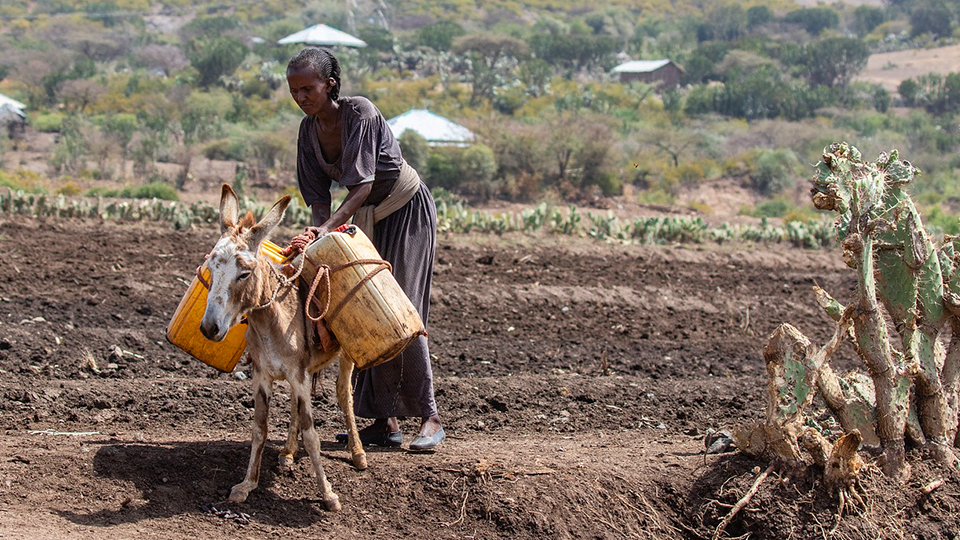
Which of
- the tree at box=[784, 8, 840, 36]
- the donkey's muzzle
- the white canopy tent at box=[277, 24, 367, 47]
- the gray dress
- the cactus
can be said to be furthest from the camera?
the tree at box=[784, 8, 840, 36]

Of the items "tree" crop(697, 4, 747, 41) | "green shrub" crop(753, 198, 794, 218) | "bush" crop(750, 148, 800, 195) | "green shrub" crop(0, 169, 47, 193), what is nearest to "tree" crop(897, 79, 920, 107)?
"bush" crop(750, 148, 800, 195)

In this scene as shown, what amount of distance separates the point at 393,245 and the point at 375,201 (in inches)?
9.1

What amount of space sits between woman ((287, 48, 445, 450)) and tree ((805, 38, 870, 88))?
51.2 meters

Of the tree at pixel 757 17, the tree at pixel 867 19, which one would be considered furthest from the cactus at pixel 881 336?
the tree at pixel 867 19

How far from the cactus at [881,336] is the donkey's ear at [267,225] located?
87.5 inches

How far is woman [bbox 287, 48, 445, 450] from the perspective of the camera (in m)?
4.86

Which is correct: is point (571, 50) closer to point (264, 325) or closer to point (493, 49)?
point (493, 49)

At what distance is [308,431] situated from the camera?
4535 millimetres

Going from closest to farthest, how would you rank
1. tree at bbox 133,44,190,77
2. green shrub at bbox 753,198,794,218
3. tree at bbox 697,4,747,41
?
green shrub at bbox 753,198,794,218
tree at bbox 133,44,190,77
tree at bbox 697,4,747,41

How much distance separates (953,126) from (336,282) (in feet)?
131

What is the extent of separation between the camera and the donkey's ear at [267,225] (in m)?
4.12

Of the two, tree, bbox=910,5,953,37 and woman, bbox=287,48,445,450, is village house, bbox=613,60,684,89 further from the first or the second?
woman, bbox=287,48,445,450

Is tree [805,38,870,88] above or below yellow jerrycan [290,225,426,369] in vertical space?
below

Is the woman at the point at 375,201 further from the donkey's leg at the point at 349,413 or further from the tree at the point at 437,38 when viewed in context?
the tree at the point at 437,38
